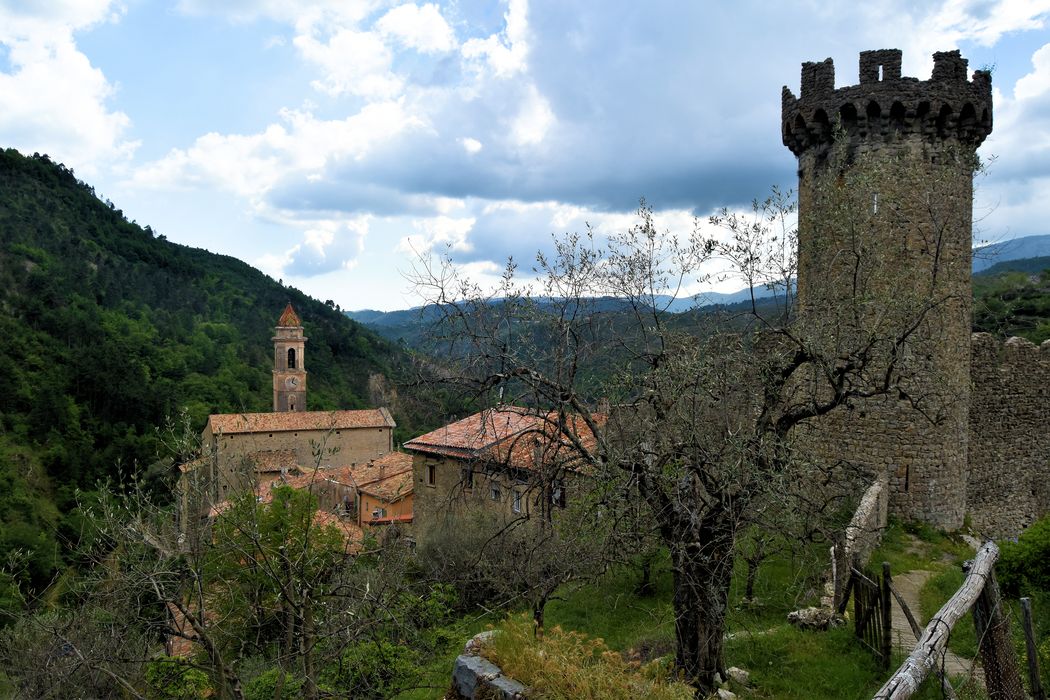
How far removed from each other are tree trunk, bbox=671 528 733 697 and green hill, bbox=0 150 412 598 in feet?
97.7

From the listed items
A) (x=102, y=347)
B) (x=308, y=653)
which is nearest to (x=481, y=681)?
(x=308, y=653)

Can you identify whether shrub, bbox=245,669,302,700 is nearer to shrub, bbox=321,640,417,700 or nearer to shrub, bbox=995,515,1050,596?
shrub, bbox=321,640,417,700

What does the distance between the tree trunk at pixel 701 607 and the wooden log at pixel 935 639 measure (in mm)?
1837

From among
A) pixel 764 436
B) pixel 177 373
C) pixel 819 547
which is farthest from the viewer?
pixel 177 373

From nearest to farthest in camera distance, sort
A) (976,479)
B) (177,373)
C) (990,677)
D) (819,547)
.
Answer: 1. (990,677)
2. (819,547)
3. (976,479)
4. (177,373)

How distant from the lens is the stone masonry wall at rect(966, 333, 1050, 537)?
12906 millimetres

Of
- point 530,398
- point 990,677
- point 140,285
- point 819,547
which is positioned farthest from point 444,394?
point 140,285

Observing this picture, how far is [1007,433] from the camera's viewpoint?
43.3ft

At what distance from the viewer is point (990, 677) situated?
5.12 m

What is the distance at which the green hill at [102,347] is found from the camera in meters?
50.4

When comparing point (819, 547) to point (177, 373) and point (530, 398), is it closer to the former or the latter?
point (530, 398)

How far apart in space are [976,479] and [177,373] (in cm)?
7266

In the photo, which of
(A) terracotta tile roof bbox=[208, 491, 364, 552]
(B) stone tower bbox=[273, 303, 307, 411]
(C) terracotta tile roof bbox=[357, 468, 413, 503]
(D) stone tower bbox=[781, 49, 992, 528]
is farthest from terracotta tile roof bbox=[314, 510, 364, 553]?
(B) stone tower bbox=[273, 303, 307, 411]

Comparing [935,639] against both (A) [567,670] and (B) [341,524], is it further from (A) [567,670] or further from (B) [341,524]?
(B) [341,524]
